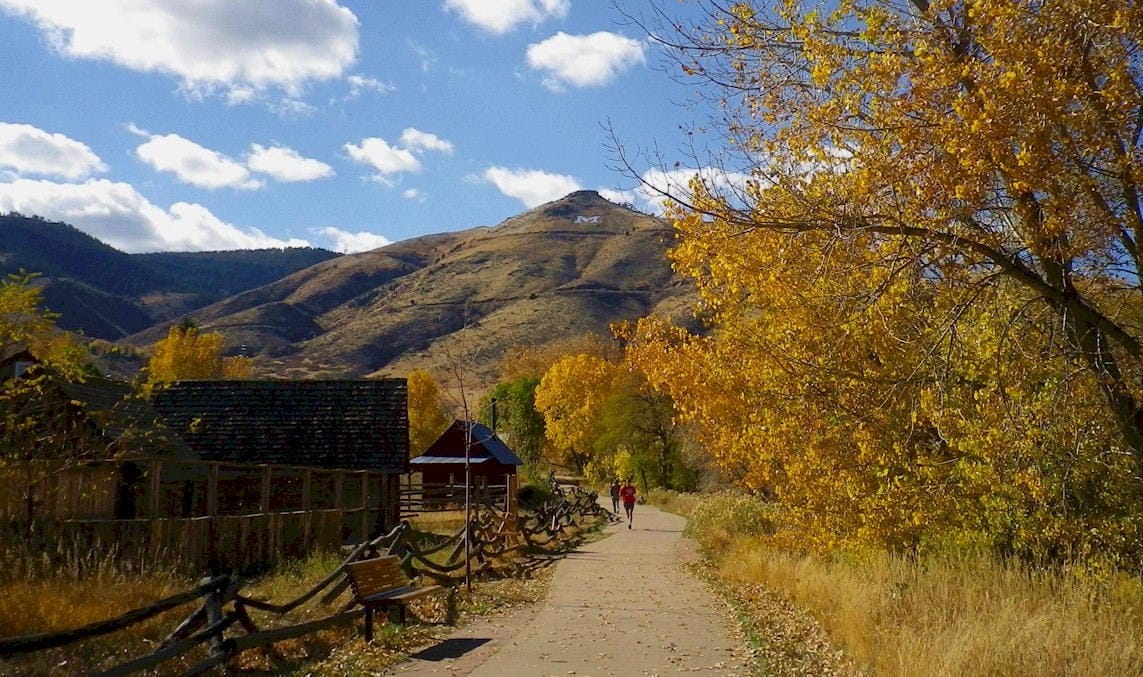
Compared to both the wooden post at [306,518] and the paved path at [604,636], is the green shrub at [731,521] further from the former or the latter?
the wooden post at [306,518]

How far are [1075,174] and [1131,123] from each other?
0.68 metres

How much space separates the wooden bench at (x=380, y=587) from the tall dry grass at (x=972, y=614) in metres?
5.44


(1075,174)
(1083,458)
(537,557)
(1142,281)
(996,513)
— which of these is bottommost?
(537,557)

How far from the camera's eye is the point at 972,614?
32.5 feet

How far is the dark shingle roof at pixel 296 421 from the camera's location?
1228 inches

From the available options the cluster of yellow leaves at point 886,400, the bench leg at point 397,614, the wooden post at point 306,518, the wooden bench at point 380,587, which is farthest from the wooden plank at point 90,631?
the wooden post at point 306,518

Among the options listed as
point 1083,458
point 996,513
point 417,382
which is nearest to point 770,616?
Answer: point 996,513

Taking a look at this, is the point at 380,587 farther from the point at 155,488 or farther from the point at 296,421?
the point at 296,421

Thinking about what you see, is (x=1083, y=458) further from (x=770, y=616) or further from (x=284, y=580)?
(x=284, y=580)

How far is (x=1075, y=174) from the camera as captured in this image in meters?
8.38

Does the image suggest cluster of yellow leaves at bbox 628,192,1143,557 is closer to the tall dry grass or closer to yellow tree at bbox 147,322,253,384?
the tall dry grass

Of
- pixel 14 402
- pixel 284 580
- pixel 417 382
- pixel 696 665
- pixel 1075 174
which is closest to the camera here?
pixel 1075 174

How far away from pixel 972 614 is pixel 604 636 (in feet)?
14.4

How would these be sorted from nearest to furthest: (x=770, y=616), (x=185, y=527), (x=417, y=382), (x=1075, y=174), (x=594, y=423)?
(x=1075, y=174) < (x=770, y=616) < (x=185, y=527) < (x=594, y=423) < (x=417, y=382)
